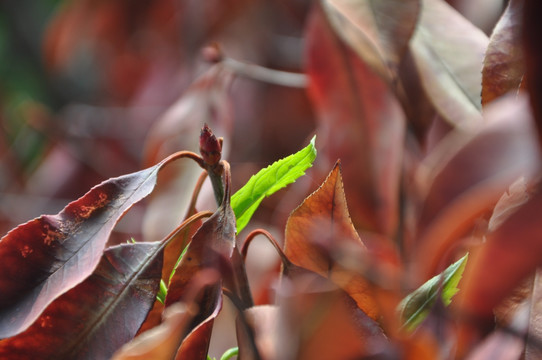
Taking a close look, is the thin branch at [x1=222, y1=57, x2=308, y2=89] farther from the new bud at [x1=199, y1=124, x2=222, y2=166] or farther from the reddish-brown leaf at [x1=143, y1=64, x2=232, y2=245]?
the new bud at [x1=199, y1=124, x2=222, y2=166]

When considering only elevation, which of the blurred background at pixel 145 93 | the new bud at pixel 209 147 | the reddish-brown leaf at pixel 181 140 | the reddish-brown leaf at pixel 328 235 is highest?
the new bud at pixel 209 147

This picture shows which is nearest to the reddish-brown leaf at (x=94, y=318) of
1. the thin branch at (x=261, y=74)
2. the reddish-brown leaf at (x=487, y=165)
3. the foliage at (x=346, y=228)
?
the foliage at (x=346, y=228)

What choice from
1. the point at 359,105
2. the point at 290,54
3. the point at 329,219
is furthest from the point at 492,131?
the point at 290,54

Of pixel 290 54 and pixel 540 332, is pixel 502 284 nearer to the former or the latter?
pixel 540 332

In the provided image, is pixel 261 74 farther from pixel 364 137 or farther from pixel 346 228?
pixel 346 228

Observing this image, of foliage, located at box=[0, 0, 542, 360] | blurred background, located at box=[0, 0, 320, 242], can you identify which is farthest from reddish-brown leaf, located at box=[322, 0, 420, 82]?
blurred background, located at box=[0, 0, 320, 242]

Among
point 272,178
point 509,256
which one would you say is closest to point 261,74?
point 272,178

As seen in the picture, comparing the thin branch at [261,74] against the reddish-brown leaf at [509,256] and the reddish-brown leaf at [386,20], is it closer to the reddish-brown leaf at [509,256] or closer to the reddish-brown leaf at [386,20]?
the reddish-brown leaf at [386,20]
